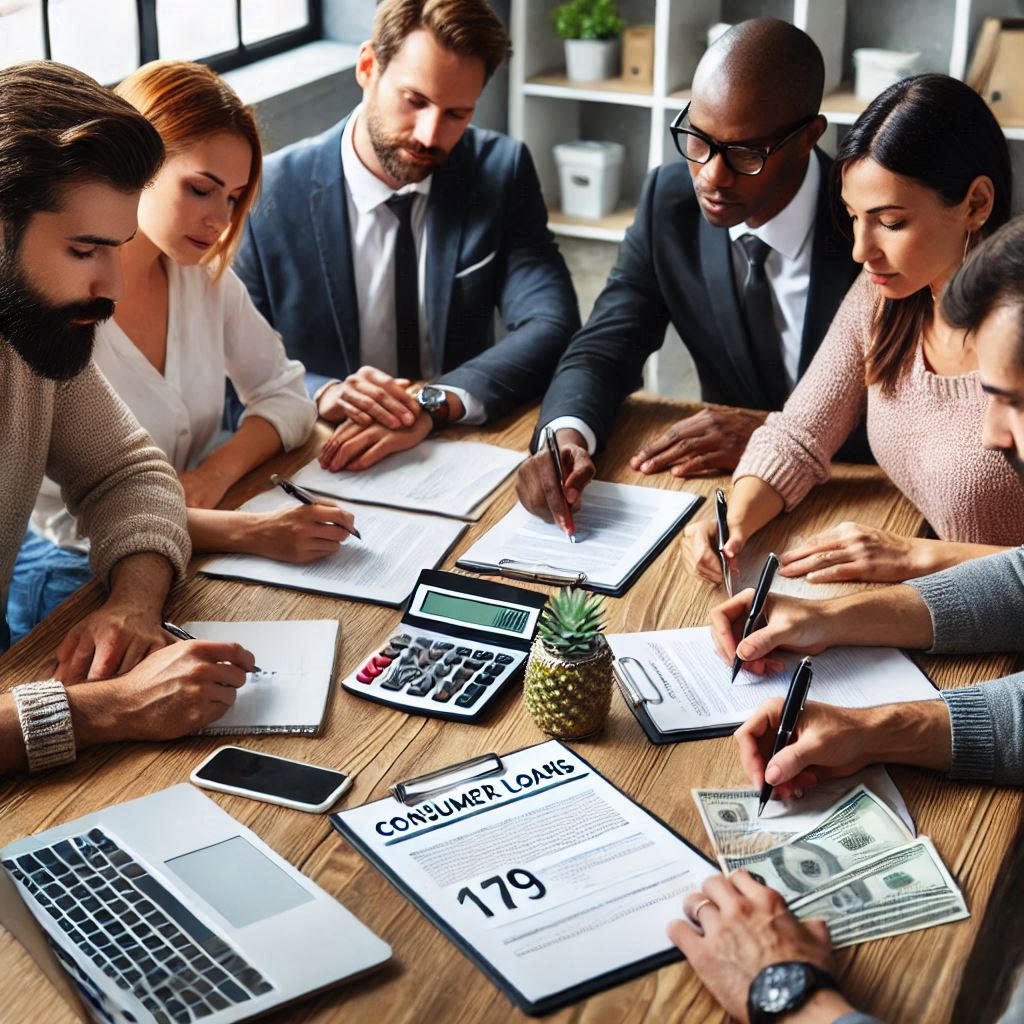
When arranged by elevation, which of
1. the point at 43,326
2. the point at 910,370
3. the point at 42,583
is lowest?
the point at 42,583

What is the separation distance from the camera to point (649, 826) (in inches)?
47.9

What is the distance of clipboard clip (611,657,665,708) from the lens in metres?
1.42

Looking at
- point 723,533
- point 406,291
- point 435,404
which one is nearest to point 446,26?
point 406,291

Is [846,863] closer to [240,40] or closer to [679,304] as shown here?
[679,304]

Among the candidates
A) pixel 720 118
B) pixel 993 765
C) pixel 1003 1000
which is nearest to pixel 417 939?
pixel 993 765

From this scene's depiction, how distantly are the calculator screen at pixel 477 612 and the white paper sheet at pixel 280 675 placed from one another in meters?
0.13

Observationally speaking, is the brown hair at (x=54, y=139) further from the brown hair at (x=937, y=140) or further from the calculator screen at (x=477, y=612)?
A: the brown hair at (x=937, y=140)

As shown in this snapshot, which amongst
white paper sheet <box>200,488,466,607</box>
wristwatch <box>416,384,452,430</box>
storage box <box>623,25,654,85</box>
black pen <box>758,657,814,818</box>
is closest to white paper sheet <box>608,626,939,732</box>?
black pen <box>758,657,814,818</box>

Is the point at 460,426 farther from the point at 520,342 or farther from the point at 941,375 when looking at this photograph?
the point at 941,375

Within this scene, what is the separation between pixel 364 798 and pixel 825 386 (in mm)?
1133

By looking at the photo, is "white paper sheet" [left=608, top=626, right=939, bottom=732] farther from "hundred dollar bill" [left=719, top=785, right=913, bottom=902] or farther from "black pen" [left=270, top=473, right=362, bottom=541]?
"black pen" [left=270, top=473, right=362, bottom=541]

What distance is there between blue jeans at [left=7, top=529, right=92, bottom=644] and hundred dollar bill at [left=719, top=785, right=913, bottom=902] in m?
1.21

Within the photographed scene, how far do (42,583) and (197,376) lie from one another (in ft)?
1.53

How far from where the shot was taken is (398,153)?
2576mm
